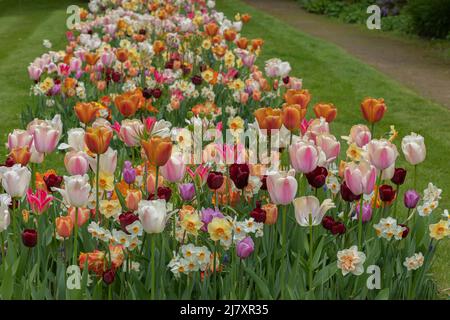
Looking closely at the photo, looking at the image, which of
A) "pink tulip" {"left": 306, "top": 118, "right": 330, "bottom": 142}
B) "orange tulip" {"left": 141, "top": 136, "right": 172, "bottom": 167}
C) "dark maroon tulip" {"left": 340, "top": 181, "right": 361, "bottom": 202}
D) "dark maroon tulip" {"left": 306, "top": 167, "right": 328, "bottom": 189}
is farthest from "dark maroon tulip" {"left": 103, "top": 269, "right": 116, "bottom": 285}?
"pink tulip" {"left": 306, "top": 118, "right": 330, "bottom": 142}

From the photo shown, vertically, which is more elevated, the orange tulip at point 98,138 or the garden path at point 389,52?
the orange tulip at point 98,138

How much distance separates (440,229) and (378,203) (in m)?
0.48

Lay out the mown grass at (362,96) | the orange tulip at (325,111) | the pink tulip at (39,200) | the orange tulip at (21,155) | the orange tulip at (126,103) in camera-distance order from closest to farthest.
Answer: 1. the pink tulip at (39,200)
2. the orange tulip at (21,155)
3. the orange tulip at (325,111)
4. the orange tulip at (126,103)
5. the mown grass at (362,96)

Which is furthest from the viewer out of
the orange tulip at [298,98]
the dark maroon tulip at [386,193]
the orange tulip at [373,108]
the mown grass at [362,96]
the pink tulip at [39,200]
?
the mown grass at [362,96]

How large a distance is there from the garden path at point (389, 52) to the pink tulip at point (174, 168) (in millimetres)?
7129

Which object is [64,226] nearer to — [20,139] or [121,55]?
[20,139]

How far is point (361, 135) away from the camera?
12.3ft

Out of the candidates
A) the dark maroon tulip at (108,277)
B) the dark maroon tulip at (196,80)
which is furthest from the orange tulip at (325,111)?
the dark maroon tulip at (196,80)

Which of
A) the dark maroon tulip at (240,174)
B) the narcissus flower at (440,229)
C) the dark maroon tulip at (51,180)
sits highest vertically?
the dark maroon tulip at (240,174)

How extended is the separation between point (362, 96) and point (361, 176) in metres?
7.14

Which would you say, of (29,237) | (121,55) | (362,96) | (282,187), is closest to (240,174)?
(282,187)

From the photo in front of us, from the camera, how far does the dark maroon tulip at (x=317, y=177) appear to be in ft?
10.6

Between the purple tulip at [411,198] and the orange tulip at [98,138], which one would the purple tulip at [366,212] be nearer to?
the purple tulip at [411,198]
